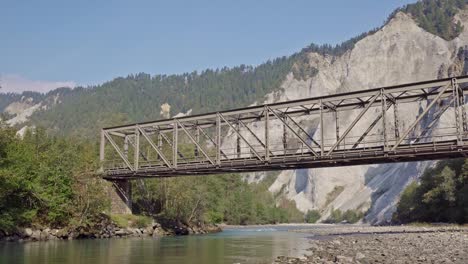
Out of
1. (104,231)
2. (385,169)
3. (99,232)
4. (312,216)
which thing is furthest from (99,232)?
(312,216)

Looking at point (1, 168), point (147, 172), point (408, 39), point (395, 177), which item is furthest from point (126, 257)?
point (408, 39)

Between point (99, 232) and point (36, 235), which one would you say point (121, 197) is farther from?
point (36, 235)

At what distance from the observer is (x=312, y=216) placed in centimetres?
16038

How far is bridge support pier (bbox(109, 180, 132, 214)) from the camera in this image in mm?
56594

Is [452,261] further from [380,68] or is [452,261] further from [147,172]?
[380,68]

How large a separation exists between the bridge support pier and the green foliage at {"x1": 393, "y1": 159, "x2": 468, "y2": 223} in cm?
4140

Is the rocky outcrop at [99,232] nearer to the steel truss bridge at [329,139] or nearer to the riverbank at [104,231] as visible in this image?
the riverbank at [104,231]

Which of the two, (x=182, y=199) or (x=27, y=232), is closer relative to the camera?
(x=27, y=232)

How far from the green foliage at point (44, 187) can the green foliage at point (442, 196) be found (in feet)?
148

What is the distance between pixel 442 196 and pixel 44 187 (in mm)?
53277

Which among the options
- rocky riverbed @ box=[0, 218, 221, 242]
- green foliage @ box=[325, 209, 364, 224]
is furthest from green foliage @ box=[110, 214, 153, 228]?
green foliage @ box=[325, 209, 364, 224]

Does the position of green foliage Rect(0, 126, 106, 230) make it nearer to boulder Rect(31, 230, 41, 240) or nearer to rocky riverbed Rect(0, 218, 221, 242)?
rocky riverbed Rect(0, 218, 221, 242)

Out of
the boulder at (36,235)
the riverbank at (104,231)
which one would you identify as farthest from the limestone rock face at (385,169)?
the boulder at (36,235)

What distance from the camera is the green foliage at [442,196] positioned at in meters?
64.1
